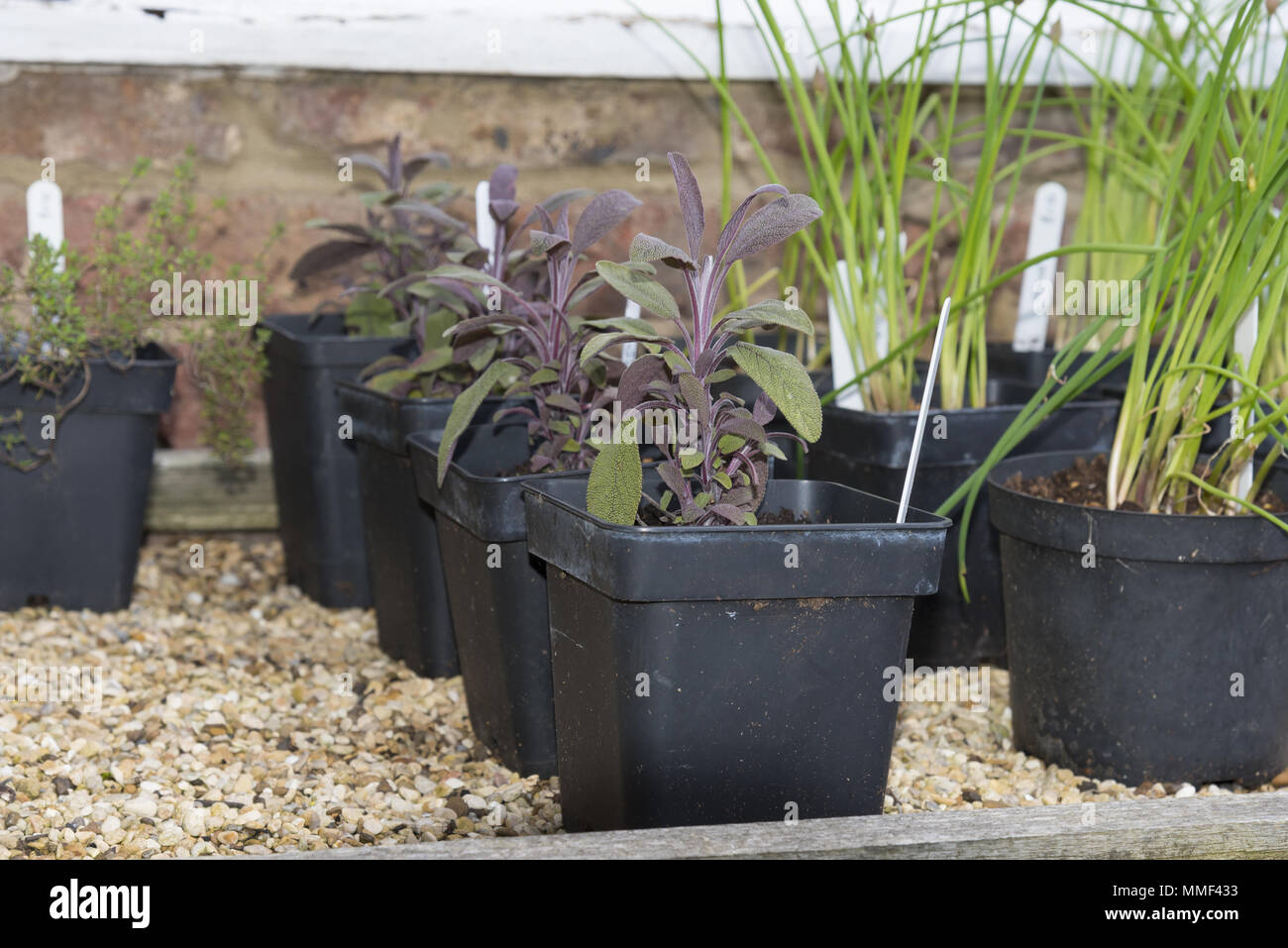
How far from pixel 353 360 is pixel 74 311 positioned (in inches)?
12.9

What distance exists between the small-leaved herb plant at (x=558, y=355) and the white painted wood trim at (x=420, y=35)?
0.73m

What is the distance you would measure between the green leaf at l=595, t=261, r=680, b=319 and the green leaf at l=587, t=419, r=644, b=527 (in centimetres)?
10

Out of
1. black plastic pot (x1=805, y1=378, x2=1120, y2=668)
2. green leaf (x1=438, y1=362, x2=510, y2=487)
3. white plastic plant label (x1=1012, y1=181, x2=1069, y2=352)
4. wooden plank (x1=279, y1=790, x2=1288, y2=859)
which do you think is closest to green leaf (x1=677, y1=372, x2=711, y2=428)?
green leaf (x1=438, y1=362, x2=510, y2=487)

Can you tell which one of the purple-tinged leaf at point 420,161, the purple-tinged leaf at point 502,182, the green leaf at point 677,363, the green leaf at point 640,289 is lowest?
the green leaf at point 677,363

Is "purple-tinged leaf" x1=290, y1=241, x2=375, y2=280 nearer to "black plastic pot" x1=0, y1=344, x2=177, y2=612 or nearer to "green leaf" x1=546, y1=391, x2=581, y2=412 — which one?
"black plastic pot" x1=0, y1=344, x2=177, y2=612

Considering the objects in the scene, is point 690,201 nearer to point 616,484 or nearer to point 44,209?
point 616,484

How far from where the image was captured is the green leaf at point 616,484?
1009 mm

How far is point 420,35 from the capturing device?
1.94 meters

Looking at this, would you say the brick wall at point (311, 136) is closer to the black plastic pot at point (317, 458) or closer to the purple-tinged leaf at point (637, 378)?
the black plastic pot at point (317, 458)

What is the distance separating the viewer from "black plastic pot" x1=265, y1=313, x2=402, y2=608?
1682 millimetres

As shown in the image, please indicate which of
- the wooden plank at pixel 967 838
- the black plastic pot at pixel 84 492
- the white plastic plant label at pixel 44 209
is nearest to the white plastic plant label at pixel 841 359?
the wooden plank at pixel 967 838

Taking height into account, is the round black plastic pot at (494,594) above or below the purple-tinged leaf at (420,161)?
below

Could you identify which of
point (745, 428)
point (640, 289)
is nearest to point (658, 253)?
point (640, 289)
